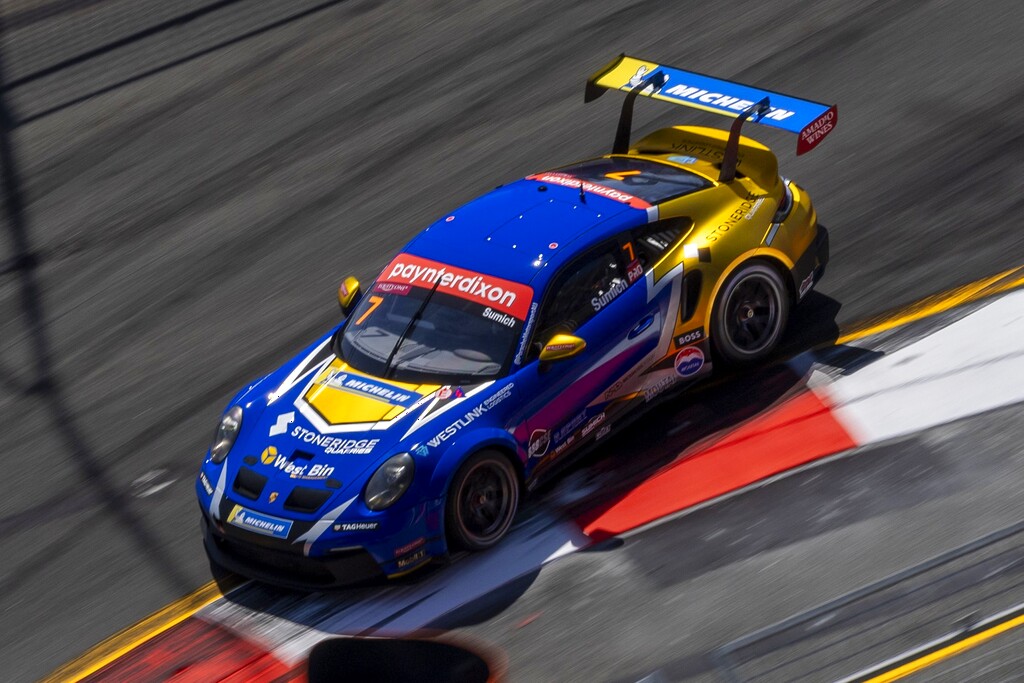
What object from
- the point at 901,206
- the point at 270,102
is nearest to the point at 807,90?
the point at 901,206

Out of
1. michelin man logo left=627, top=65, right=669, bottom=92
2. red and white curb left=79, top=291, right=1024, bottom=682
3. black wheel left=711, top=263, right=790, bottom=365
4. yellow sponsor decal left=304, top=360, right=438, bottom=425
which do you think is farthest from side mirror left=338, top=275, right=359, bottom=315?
michelin man logo left=627, top=65, right=669, bottom=92

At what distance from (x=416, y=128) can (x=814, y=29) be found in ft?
12.9

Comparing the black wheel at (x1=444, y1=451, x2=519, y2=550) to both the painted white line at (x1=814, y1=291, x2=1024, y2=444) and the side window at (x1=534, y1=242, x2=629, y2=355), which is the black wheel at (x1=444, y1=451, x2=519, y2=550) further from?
the painted white line at (x1=814, y1=291, x2=1024, y2=444)

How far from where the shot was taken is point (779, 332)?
905 centimetres

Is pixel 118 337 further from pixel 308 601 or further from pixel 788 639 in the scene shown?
pixel 788 639

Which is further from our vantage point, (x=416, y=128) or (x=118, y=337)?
(x=416, y=128)

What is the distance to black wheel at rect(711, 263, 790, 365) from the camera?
8680 millimetres

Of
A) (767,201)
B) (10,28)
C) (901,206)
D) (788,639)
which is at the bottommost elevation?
(788,639)

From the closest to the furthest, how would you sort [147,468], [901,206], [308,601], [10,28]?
[308,601] → [147,468] → [901,206] → [10,28]

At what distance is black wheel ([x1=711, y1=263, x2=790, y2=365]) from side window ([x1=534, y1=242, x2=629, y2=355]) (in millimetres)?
813

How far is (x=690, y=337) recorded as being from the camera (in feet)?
28.0

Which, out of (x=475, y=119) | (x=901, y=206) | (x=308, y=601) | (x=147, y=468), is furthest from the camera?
(x=475, y=119)

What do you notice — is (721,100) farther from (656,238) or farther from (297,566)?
(297,566)

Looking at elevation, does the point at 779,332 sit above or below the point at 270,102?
below
